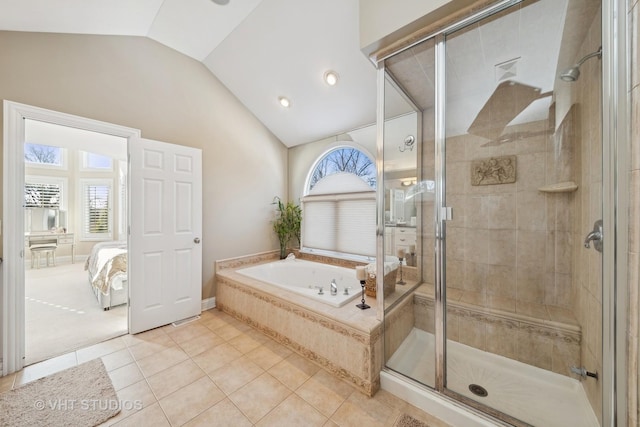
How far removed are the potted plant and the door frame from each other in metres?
2.61

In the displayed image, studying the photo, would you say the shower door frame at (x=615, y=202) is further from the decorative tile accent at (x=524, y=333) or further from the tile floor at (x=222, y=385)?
the tile floor at (x=222, y=385)

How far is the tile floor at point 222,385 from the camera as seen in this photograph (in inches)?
57.4

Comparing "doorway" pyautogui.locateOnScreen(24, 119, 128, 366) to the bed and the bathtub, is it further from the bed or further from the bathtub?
the bathtub

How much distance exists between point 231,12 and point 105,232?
6814 millimetres

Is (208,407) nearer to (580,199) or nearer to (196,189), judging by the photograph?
(196,189)

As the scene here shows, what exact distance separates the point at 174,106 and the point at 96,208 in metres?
5.61

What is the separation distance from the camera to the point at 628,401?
35.6 inches

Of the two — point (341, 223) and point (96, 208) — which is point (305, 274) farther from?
point (96, 208)

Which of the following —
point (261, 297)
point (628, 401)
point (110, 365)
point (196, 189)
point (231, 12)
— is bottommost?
point (110, 365)

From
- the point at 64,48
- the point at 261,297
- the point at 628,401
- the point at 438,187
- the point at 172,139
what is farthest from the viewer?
A: the point at 172,139

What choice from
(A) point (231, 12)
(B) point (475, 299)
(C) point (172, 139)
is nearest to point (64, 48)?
(C) point (172, 139)

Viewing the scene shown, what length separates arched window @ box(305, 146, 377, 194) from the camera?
3167 millimetres

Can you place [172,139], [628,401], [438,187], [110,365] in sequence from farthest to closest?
1. [172,139]
2. [110,365]
3. [438,187]
4. [628,401]

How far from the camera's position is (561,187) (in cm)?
169
